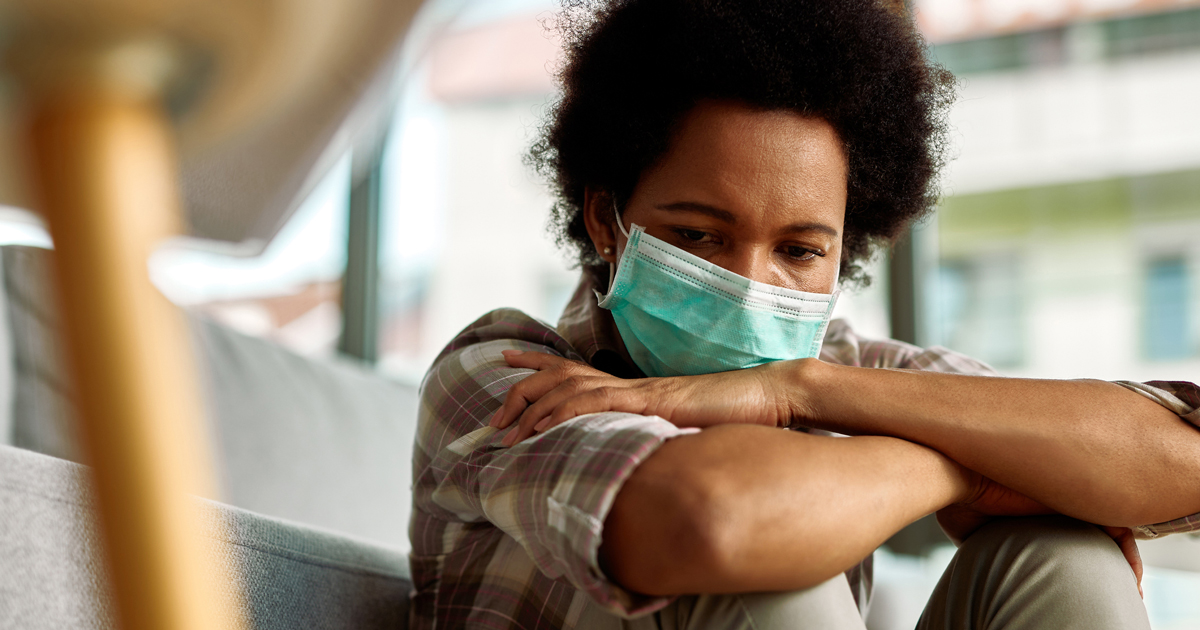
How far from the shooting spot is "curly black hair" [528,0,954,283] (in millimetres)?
882

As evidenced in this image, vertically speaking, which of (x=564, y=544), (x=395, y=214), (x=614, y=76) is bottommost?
(x=395, y=214)

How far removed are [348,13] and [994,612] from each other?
0.83m

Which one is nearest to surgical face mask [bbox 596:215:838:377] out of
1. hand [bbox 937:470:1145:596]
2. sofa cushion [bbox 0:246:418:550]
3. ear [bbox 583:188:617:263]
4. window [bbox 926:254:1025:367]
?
ear [bbox 583:188:617:263]

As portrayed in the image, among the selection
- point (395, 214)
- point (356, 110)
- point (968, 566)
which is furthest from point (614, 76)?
point (395, 214)

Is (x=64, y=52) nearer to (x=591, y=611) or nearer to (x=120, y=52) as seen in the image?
(x=120, y=52)

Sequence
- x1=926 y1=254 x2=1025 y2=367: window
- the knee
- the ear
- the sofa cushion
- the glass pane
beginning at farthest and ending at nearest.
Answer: the glass pane
x1=926 y1=254 x2=1025 y2=367: window
the sofa cushion
the ear
the knee

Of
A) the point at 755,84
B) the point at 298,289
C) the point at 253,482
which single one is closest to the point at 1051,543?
the point at 755,84

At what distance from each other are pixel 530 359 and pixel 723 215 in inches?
9.3

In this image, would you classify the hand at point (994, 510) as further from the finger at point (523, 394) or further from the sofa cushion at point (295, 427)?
the sofa cushion at point (295, 427)

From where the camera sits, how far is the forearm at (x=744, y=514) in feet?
1.84

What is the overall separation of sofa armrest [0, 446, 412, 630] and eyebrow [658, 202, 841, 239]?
49 cm

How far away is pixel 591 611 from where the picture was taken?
77cm

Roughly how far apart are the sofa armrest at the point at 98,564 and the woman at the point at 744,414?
0.09 meters

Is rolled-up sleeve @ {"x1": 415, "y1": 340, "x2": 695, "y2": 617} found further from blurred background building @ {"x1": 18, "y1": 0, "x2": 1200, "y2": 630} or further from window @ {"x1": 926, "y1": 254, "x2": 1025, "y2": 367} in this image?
window @ {"x1": 926, "y1": 254, "x2": 1025, "y2": 367}
